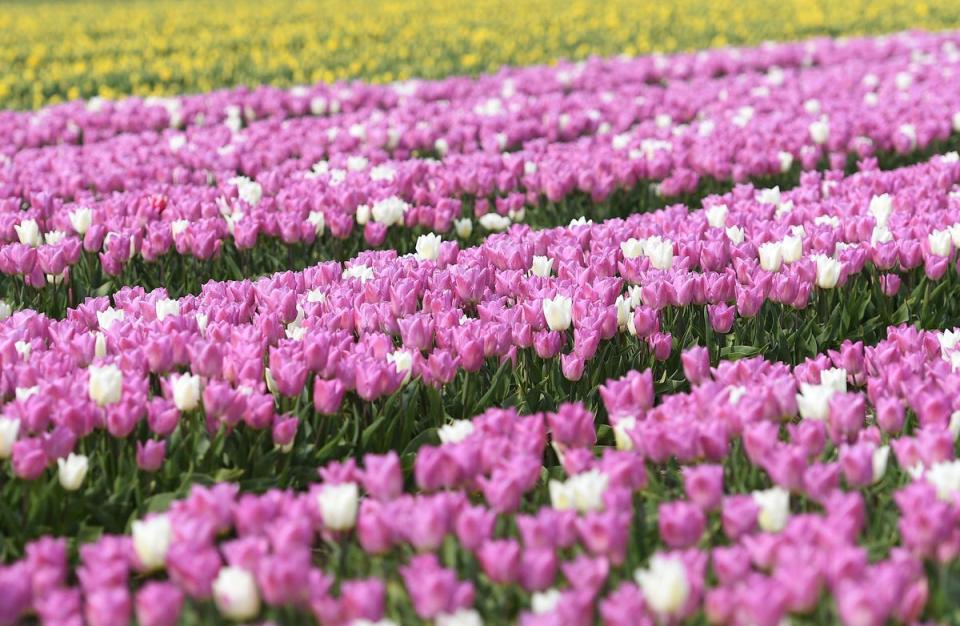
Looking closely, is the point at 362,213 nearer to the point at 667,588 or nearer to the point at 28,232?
the point at 28,232

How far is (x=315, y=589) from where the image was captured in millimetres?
2428

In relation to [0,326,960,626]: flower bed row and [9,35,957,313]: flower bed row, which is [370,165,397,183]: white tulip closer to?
[9,35,957,313]: flower bed row

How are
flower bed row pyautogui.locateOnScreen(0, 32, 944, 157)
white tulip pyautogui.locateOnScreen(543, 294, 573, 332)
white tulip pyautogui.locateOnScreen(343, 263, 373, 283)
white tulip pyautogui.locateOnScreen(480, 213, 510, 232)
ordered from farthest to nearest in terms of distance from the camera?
flower bed row pyautogui.locateOnScreen(0, 32, 944, 157), white tulip pyautogui.locateOnScreen(480, 213, 510, 232), white tulip pyautogui.locateOnScreen(343, 263, 373, 283), white tulip pyautogui.locateOnScreen(543, 294, 573, 332)

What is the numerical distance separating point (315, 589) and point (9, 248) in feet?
Result: 11.0

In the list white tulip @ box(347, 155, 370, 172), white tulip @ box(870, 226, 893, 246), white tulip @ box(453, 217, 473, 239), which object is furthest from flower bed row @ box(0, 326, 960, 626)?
white tulip @ box(347, 155, 370, 172)

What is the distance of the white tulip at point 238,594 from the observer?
94.5 inches

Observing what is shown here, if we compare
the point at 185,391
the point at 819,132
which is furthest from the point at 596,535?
the point at 819,132

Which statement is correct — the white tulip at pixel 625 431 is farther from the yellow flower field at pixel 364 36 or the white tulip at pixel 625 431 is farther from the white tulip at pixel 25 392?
the yellow flower field at pixel 364 36

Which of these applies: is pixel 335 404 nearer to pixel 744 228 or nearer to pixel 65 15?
pixel 744 228

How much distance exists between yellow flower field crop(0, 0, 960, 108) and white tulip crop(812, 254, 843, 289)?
9.59 meters

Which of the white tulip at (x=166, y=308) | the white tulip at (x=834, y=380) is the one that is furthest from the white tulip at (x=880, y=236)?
the white tulip at (x=166, y=308)

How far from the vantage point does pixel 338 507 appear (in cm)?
273

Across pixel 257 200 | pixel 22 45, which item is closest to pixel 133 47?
pixel 22 45

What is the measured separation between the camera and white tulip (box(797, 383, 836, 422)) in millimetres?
3221
